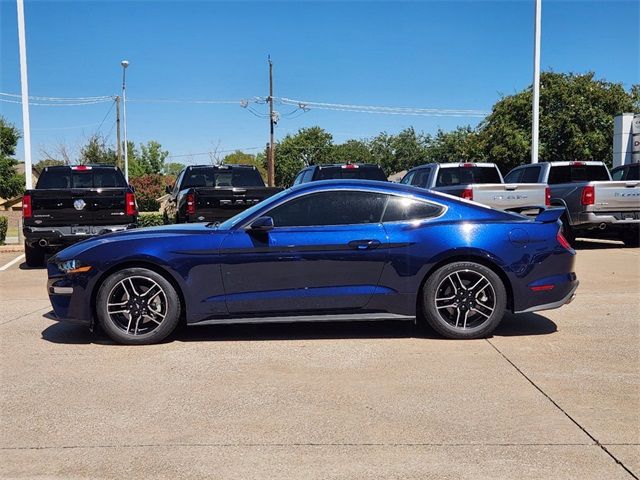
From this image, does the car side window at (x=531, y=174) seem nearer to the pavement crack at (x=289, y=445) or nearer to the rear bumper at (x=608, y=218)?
the rear bumper at (x=608, y=218)

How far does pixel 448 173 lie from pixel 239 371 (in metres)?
9.75

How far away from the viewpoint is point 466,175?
13.8 metres

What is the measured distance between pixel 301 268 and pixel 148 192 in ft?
143

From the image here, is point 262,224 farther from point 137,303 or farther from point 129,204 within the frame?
point 129,204

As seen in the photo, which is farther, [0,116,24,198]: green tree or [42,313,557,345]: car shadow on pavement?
[0,116,24,198]: green tree

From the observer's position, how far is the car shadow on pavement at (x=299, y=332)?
5969mm

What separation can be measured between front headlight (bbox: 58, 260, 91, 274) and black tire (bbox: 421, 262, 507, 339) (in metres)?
3.09

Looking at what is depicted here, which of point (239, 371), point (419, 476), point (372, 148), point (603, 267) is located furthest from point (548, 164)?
point (372, 148)

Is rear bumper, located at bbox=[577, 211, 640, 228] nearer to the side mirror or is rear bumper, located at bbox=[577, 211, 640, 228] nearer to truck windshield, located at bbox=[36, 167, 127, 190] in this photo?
the side mirror

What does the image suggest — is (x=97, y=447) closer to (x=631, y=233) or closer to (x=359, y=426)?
(x=359, y=426)

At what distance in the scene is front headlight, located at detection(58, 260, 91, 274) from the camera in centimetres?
561

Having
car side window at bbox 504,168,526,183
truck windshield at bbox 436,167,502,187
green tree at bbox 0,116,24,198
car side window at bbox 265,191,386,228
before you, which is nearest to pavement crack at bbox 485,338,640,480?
car side window at bbox 265,191,386,228

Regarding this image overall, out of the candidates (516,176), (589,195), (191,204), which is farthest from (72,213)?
(516,176)

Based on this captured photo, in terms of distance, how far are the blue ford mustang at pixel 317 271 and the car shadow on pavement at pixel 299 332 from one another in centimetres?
33
